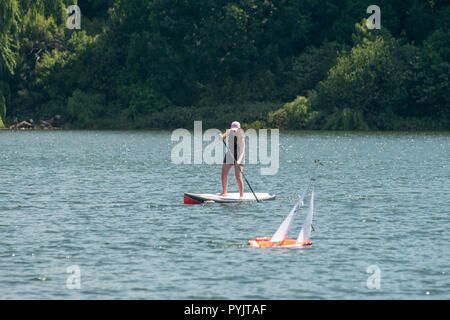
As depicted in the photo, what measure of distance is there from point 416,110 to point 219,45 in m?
20.3

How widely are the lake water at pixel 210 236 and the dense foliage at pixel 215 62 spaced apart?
1711 inches

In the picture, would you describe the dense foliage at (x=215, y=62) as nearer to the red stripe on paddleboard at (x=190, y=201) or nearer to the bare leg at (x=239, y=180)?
the bare leg at (x=239, y=180)

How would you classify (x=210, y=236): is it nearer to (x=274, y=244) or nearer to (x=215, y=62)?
(x=274, y=244)

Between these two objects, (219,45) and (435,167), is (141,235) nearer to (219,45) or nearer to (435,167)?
(435,167)

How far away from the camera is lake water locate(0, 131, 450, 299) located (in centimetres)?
1573

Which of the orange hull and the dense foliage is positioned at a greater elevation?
the dense foliage

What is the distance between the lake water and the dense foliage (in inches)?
1711

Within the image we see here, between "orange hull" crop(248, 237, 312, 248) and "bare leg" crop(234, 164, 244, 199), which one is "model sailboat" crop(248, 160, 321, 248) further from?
"bare leg" crop(234, 164, 244, 199)

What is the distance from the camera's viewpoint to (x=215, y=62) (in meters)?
95.3

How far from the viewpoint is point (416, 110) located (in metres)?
85.6

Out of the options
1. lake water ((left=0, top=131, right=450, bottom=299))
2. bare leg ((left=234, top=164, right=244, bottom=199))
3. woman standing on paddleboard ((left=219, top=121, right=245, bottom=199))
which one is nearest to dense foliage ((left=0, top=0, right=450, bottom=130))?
lake water ((left=0, top=131, right=450, bottom=299))

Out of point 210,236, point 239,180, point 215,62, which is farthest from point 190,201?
point 215,62

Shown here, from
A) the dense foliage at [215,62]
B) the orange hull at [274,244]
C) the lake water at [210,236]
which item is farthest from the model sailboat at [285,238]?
the dense foliage at [215,62]
